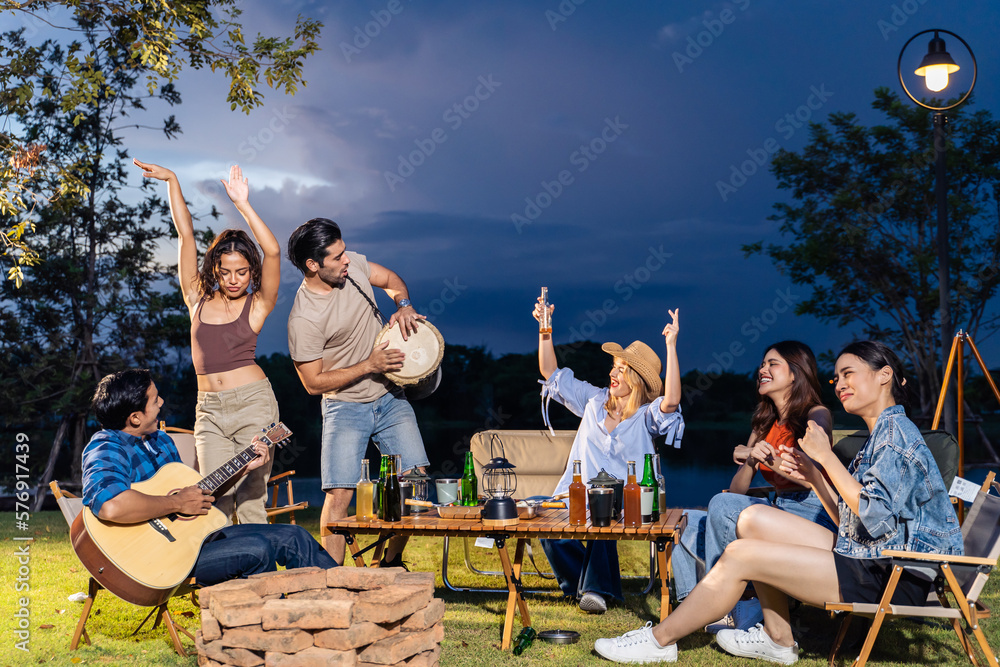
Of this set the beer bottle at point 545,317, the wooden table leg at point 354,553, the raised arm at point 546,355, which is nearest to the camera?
the wooden table leg at point 354,553

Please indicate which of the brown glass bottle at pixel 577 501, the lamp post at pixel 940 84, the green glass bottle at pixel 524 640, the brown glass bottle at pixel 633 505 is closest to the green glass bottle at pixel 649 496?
the brown glass bottle at pixel 633 505

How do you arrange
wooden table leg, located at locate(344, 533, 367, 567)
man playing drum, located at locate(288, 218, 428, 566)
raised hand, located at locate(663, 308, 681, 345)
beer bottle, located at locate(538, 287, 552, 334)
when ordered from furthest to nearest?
beer bottle, located at locate(538, 287, 552, 334) → raised hand, located at locate(663, 308, 681, 345) → man playing drum, located at locate(288, 218, 428, 566) → wooden table leg, located at locate(344, 533, 367, 567)

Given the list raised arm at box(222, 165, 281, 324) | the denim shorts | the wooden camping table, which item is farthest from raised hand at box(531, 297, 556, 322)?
raised arm at box(222, 165, 281, 324)

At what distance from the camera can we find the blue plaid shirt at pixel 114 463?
10.1 feet

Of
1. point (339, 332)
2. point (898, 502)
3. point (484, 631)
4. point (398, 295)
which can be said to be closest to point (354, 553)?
point (484, 631)

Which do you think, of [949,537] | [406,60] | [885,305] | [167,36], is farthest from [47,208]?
[885,305]

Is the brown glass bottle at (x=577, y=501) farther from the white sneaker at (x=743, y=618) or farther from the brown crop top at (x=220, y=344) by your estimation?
the brown crop top at (x=220, y=344)

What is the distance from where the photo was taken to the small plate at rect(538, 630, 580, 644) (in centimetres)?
349

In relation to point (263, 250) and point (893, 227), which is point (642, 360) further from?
point (893, 227)

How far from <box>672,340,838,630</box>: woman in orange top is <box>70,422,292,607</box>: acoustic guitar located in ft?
6.56

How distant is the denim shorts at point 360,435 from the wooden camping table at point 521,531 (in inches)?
12.6

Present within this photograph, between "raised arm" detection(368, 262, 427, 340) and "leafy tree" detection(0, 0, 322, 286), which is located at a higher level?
"leafy tree" detection(0, 0, 322, 286)

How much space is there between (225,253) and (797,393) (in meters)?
2.59

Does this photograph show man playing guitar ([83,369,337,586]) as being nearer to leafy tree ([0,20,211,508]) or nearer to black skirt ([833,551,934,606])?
black skirt ([833,551,934,606])
